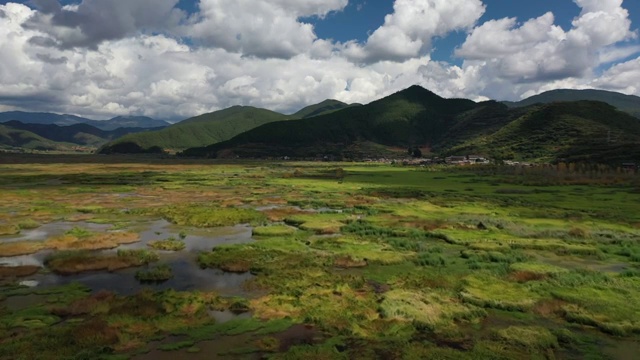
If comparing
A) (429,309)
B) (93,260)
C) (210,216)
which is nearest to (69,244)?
(93,260)

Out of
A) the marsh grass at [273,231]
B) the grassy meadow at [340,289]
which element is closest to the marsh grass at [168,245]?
the grassy meadow at [340,289]

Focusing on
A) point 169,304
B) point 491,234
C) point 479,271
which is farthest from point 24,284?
point 491,234

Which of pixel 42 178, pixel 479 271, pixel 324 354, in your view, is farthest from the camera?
pixel 42 178

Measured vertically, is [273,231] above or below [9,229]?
below

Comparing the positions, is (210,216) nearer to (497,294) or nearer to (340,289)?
(340,289)

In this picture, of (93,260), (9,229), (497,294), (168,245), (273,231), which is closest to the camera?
(497,294)

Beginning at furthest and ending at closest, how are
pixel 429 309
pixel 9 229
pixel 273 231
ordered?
1. pixel 273 231
2. pixel 9 229
3. pixel 429 309

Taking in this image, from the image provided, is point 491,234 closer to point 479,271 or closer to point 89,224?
point 479,271

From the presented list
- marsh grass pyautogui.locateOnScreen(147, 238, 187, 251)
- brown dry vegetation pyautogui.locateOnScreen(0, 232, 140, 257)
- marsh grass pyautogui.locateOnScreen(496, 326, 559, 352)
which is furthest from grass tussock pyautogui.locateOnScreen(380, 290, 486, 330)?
brown dry vegetation pyautogui.locateOnScreen(0, 232, 140, 257)
